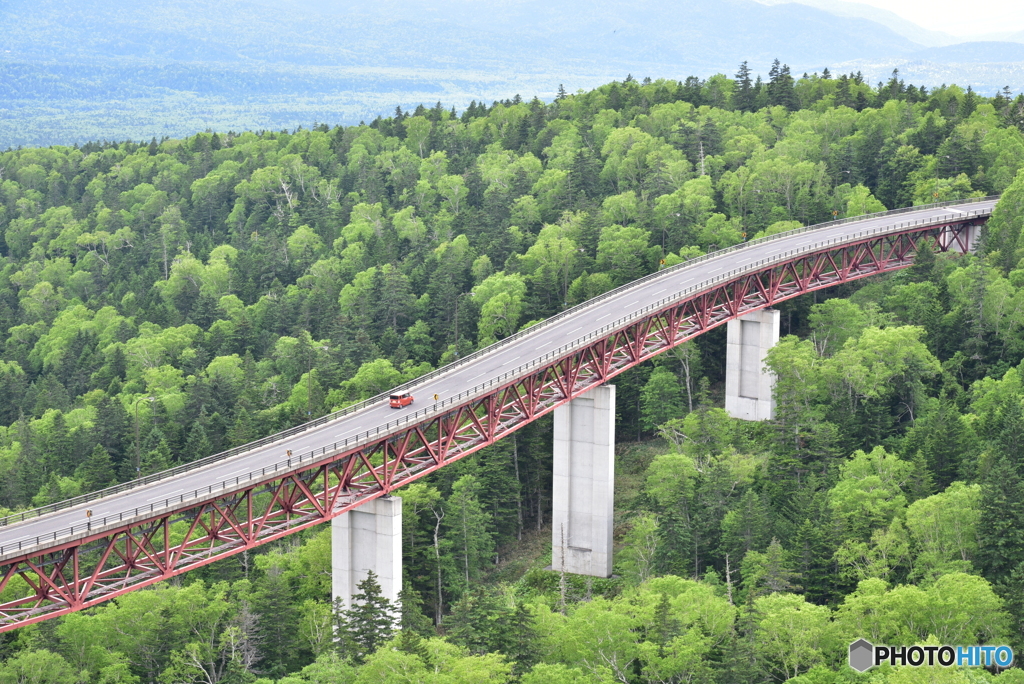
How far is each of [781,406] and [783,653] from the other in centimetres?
3819

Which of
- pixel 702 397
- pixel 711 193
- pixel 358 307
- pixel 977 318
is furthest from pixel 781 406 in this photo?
pixel 358 307

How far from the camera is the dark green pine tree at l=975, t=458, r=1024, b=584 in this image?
90812mm

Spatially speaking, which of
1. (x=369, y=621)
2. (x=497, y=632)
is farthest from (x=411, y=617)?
(x=497, y=632)

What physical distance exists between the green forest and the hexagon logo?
2.71ft

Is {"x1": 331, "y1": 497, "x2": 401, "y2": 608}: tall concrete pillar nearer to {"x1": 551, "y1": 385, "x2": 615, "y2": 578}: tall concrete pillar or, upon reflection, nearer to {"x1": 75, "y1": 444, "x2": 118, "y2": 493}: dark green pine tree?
{"x1": 551, "y1": 385, "x2": 615, "y2": 578}: tall concrete pillar

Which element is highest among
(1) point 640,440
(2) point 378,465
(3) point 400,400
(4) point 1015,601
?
(3) point 400,400

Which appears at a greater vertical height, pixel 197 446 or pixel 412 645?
pixel 197 446

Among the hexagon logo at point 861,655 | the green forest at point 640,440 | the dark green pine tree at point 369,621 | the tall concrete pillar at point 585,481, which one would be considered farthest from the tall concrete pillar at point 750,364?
the hexagon logo at point 861,655

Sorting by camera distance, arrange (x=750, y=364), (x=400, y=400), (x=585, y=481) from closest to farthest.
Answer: (x=400, y=400) → (x=585, y=481) → (x=750, y=364)

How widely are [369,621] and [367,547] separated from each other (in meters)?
8.05

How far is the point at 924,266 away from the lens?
140500 millimetres

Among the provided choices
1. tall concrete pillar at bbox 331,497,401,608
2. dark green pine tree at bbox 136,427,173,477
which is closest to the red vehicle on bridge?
tall concrete pillar at bbox 331,497,401,608

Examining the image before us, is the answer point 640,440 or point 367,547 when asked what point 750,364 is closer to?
point 640,440

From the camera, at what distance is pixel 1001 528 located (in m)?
91.4
